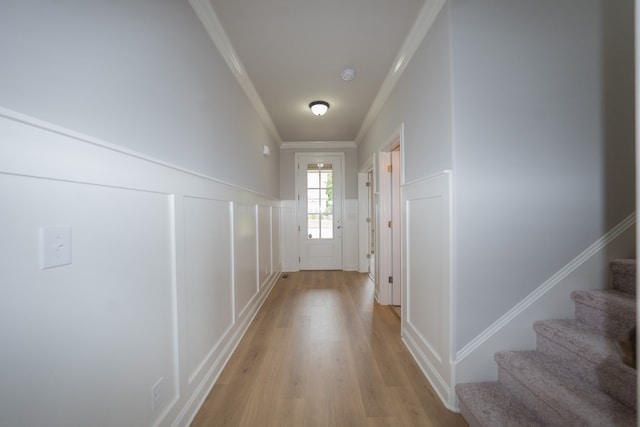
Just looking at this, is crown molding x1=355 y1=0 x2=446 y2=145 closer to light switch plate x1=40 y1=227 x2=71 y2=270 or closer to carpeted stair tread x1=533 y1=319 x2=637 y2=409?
carpeted stair tread x1=533 y1=319 x2=637 y2=409

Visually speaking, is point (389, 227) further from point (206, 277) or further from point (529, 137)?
point (206, 277)

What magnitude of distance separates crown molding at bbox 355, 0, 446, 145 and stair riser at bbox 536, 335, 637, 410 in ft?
6.64

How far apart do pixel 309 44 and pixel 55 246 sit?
2100 millimetres

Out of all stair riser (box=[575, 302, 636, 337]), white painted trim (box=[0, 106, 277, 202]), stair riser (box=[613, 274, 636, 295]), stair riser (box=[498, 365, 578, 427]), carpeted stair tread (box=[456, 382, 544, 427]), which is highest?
white painted trim (box=[0, 106, 277, 202])

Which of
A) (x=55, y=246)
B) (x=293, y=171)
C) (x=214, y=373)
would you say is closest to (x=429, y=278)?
(x=214, y=373)

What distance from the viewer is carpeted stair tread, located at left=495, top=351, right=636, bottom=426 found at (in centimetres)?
102

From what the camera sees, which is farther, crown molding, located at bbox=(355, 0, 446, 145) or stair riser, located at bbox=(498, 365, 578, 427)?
crown molding, located at bbox=(355, 0, 446, 145)

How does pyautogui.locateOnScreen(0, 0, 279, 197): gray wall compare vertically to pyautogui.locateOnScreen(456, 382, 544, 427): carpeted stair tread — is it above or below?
above

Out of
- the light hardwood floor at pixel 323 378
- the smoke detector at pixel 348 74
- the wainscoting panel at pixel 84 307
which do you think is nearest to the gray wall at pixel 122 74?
the wainscoting panel at pixel 84 307

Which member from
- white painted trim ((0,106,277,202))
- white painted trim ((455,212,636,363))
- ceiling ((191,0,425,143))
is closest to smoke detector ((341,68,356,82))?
ceiling ((191,0,425,143))

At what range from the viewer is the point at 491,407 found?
4.26 feet

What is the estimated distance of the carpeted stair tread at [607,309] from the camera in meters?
1.24

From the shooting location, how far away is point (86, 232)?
0.83 m

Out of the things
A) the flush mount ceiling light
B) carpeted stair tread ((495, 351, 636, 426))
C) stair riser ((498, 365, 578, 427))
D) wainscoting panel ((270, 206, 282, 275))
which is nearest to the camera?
carpeted stair tread ((495, 351, 636, 426))
